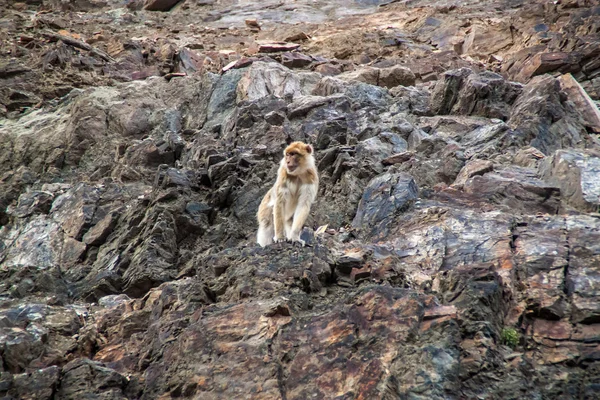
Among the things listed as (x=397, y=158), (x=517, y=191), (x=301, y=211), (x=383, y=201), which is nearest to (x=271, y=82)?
(x=397, y=158)

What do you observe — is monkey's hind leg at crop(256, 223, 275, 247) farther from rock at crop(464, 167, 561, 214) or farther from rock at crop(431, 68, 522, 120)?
rock at crop(431, 68, 522, 120)

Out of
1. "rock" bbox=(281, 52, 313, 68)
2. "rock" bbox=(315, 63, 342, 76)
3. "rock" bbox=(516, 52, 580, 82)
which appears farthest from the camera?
"rock" bbox=(281, 52, 313, 68)

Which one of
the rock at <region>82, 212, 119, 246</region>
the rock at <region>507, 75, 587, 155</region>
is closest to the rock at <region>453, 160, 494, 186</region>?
the rock at <region>507, 75, 587, 155</region>

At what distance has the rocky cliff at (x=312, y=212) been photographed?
10414mm

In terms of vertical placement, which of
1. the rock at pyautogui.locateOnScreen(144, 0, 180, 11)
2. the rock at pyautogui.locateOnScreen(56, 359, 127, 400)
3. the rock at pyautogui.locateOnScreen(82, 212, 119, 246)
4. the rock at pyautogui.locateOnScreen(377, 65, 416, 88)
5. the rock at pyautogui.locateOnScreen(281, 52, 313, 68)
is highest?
the rock at pyautogui.locateOnScreen(144, 0, 180, 11)

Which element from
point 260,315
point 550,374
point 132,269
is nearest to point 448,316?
point 550,374

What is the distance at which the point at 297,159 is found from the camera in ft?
48.3

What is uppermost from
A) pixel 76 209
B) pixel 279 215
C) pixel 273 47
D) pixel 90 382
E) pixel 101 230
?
pixel 273 47

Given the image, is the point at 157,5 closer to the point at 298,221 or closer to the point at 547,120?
the point at 547,120

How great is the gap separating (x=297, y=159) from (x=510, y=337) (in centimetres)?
605

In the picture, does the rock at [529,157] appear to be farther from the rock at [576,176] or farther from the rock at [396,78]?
the rock at [396,78]

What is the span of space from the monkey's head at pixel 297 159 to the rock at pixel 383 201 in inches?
85.6

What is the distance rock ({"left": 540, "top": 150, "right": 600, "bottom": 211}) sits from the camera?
15.3 metres

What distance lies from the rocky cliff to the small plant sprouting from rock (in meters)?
0.03
